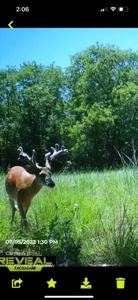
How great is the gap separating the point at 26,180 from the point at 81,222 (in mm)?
303

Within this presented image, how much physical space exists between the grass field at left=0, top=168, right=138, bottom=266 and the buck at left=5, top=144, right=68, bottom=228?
2 centimetres

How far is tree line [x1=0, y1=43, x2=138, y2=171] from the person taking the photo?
2514mm

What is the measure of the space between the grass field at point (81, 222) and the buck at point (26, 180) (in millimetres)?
23

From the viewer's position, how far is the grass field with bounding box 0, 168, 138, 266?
8.03ft

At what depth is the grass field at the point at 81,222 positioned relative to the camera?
2447mm
